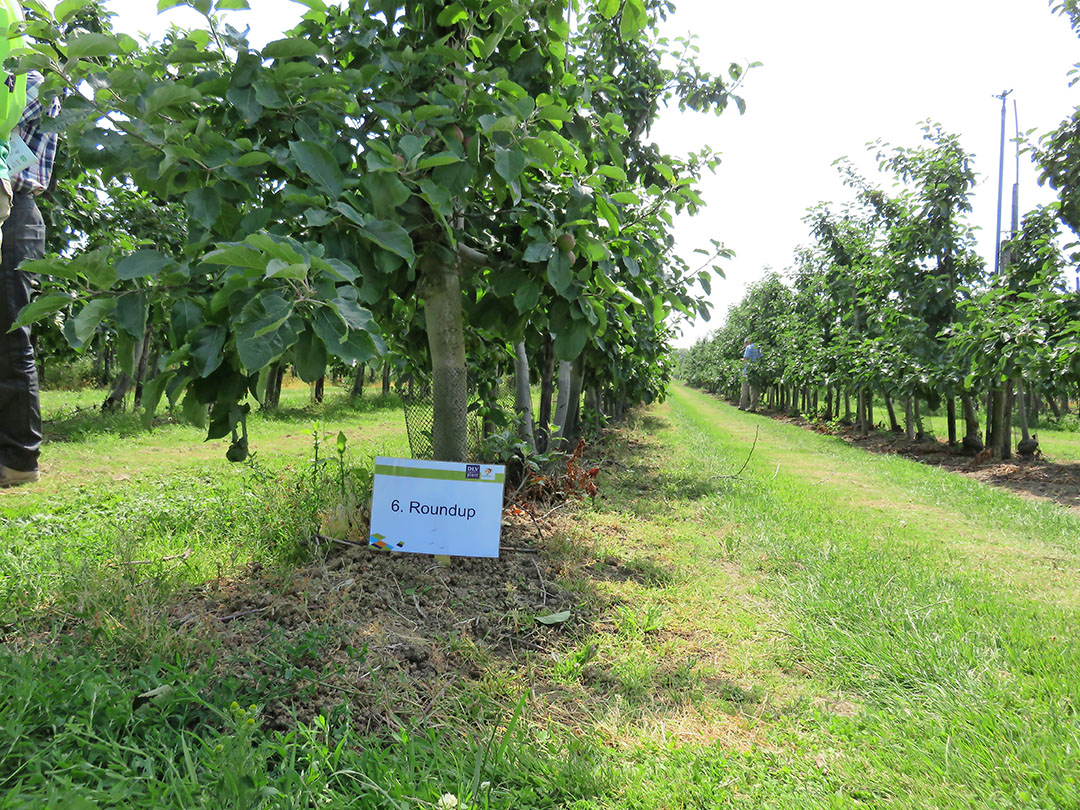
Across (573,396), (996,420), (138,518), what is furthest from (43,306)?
(996,420)

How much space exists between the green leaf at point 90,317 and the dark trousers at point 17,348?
3.06 meters

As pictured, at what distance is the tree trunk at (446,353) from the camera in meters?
2.87

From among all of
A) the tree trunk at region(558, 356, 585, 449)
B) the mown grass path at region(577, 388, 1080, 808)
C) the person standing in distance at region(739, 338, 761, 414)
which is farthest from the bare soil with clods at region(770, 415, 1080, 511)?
the person standing in distance at region(739, 338, 761, 414)

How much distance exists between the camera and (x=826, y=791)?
5.12 feet

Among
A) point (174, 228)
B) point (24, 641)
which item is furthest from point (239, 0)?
point (174, 228)

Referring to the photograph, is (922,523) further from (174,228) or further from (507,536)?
(174,228)

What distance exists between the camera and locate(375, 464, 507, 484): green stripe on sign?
2625 millimetres

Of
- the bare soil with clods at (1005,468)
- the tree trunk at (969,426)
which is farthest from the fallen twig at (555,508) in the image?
the tree trunk at (969,426)

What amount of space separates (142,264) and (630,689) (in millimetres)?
1966

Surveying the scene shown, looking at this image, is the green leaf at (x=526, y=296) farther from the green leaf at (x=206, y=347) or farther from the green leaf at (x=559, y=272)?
the green leaf at (x=206, y=347)

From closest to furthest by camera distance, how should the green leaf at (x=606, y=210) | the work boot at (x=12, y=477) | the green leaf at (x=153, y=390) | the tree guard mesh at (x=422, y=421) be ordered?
1. the green leaf at (x=153, y=390)
2. the green leaf at (x=606, y=210)
3. the work boot at (x=12, y=477)
4. the tree guard mesh at (x=422, y=421)

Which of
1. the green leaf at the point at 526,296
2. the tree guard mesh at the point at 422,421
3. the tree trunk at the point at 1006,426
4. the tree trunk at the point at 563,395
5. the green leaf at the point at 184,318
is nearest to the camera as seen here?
the green leaf at the point at 184,318

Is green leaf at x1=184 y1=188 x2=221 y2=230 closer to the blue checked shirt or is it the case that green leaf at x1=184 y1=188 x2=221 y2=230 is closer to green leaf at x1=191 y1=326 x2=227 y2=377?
green leaf at x1=191 y1=326 x2=227 y2=377

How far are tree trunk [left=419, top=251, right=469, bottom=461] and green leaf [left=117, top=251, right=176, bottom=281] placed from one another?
4.39ft
